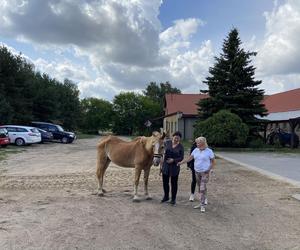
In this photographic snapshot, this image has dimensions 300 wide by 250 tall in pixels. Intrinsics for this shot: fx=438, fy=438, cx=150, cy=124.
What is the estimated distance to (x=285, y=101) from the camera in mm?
51938

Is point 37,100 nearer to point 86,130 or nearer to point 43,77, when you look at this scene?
point 43,77

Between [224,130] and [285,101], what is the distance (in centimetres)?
2217

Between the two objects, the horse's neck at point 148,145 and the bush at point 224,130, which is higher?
the bush at point 224,130

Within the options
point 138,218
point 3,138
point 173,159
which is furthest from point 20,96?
point 138,218

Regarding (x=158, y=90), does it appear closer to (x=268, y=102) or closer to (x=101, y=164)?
(x=268, y=102)

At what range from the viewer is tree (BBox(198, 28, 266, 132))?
3672 cm

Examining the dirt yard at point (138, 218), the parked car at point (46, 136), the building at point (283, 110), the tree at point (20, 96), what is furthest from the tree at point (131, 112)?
the dirt yard at point (138, 218)

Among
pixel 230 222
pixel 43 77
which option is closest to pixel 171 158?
pixel 230 222

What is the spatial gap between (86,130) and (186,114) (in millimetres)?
48576

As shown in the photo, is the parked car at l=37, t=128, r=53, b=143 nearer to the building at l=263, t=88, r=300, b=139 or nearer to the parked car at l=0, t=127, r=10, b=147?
the parked car at l=0, t=127, r=10, b=147

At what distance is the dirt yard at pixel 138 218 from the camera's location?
6.69 metres

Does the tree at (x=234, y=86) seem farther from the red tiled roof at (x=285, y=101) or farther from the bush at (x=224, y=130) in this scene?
the red tiled roof at (x=285, y=101)

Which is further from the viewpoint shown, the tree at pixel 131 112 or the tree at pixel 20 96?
the tree at pixel 131 112

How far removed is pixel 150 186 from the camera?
13008 mm
